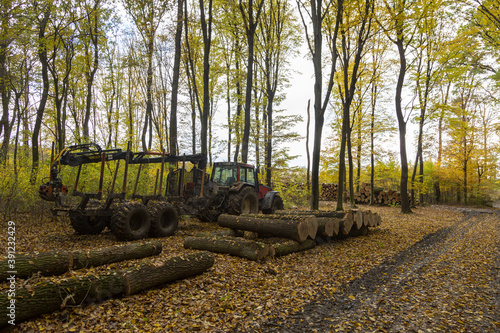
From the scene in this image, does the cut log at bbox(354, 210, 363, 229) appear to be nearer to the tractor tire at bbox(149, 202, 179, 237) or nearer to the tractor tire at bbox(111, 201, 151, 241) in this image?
the tractor tire at bbox(149, 202, 179, 237)

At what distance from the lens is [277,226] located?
21.4 feet

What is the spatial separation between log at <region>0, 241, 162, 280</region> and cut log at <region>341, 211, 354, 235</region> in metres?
5.21

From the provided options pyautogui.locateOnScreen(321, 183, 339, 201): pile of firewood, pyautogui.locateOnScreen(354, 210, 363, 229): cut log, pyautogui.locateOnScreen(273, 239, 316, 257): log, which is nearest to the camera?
pyautogui.locateOnScreen(273, 239, 316, 257): log

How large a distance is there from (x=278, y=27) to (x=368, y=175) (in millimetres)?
13591

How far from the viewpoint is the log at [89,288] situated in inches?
108

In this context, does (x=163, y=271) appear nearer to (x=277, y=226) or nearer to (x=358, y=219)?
(x=277, y=226)

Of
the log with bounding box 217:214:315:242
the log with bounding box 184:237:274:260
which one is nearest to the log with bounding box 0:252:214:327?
the log with bounding box 184:237:274:260

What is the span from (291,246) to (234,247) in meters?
1.37

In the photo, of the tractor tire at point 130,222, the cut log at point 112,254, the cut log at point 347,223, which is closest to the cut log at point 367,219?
the cut log at point 347,223

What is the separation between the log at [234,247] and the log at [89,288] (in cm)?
131

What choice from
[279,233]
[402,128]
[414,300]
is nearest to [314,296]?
[414,300]

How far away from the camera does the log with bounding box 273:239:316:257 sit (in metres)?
5.89

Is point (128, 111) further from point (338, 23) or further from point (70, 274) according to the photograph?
point (70, 274)

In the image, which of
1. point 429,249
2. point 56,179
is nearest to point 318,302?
point 429,249
